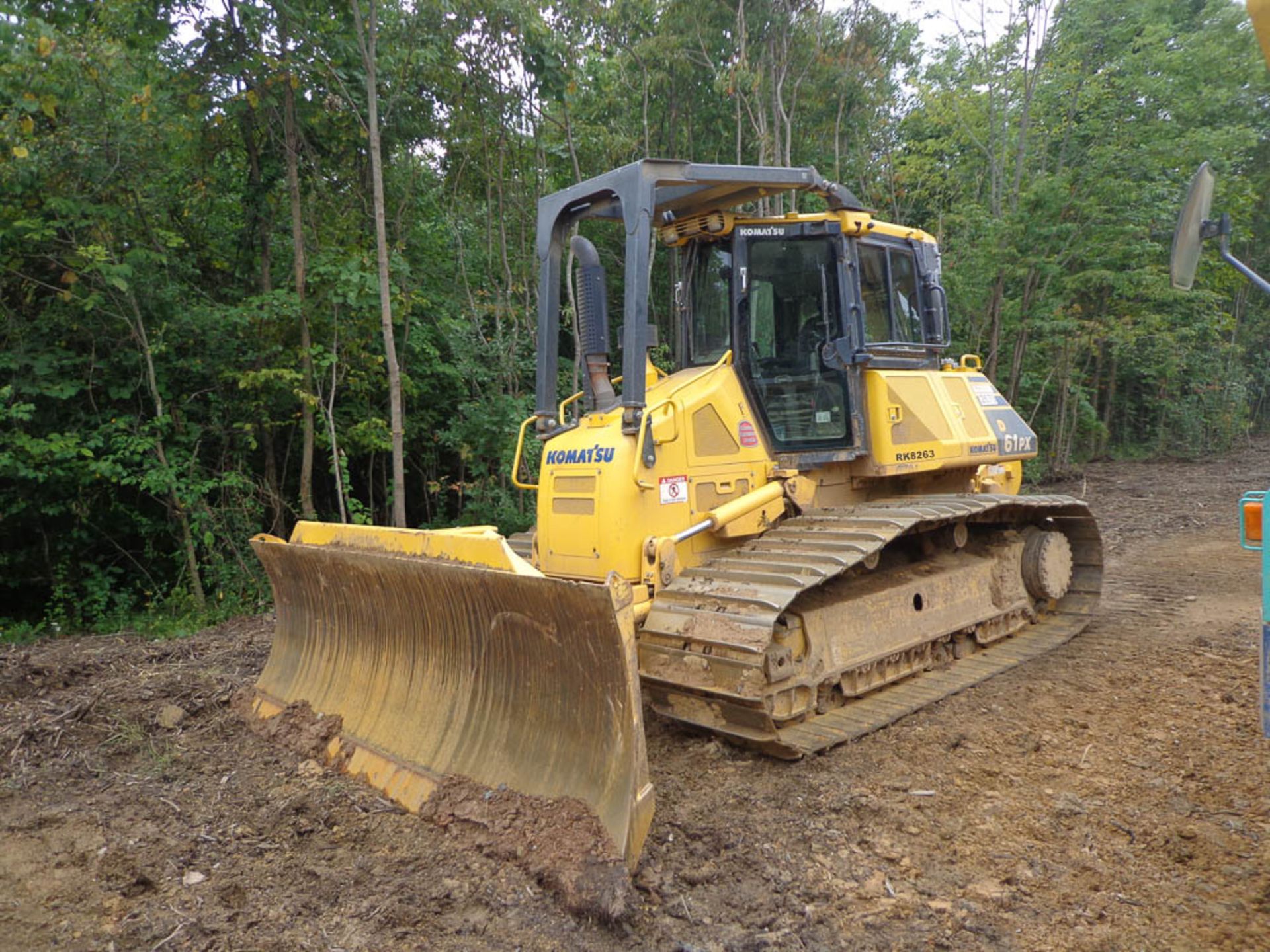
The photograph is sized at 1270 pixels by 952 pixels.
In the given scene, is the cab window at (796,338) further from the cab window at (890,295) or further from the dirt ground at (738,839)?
the dirt ground at (738,839)

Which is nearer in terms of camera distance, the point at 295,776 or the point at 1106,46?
the point at 295,776

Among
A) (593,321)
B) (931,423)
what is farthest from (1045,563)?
(593,321)

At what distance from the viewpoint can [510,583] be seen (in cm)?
363

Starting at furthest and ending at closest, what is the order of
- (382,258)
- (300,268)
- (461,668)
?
(300,268), (382,258), (461,668)

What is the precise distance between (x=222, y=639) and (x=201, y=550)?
9.50 ft

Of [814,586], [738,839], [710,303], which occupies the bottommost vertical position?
[738,839]

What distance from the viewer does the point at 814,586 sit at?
442cm

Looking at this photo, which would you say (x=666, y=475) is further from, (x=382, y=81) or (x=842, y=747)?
(x=382, y=81)

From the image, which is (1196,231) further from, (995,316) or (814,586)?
(995,316)

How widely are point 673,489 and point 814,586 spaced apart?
2.83 feet

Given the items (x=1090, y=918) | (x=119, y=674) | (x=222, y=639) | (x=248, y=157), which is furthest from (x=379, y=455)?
(x=1090, y=918)

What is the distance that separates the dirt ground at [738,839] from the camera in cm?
275

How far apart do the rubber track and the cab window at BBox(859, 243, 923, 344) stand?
3.44 ft

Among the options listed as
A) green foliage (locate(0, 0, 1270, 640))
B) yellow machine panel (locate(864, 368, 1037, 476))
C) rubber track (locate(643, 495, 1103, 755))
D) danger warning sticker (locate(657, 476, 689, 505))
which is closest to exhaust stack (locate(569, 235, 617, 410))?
danger warning sticker (locate(657, 476, 689, 505))
